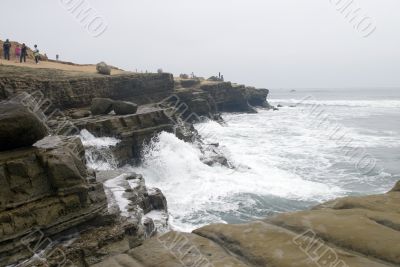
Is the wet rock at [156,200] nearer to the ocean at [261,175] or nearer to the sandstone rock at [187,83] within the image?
the ocean at [261,175]

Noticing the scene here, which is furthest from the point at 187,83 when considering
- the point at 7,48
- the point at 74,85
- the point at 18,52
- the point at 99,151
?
the point at 99,151

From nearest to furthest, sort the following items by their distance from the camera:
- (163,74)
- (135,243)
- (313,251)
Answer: (313,251) < (135,243) < (163,74)

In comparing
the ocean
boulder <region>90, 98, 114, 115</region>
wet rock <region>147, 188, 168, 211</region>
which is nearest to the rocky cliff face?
boulder <region>90, 98, 114, 115</region>

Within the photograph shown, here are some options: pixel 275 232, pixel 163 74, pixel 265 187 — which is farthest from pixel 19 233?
pixel 163 74

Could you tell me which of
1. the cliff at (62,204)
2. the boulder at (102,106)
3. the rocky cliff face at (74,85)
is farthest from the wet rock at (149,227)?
the rocky cliff face at (74,85)

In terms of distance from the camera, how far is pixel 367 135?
33562 mm

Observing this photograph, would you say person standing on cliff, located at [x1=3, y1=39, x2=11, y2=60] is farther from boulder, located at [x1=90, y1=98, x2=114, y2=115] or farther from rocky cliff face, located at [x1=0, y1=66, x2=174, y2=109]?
boulder, located at [x1=90, y1=98, x2=114, y2=115]

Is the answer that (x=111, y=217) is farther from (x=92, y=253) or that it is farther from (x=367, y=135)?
(x=367, y=135)

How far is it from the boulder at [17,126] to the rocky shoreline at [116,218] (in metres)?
0.02

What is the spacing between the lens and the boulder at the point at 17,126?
Answer: 7172 millimetres

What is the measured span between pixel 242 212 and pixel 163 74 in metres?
21.5

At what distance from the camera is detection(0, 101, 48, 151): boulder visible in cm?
717

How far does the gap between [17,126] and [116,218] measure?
276 cm

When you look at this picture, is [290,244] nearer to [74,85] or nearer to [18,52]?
[74,85]
